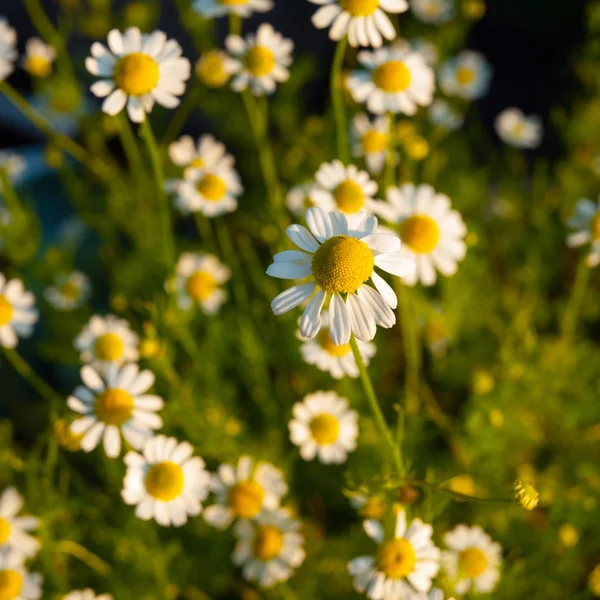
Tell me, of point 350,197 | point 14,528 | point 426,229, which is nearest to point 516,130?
point 426,229

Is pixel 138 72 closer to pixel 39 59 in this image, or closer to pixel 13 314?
pixel 13 314

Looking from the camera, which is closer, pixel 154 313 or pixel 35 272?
pixel 154 313

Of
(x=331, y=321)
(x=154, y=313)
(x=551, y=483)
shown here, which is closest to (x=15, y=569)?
(x=154, y=313)

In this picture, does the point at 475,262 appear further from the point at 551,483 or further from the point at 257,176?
the point at 257,176

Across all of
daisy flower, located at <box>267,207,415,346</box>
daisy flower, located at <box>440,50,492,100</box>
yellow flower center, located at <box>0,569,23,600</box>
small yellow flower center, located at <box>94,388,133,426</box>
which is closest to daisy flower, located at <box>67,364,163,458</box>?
small yellow flower center, located at <box>94,388,133,426</box>

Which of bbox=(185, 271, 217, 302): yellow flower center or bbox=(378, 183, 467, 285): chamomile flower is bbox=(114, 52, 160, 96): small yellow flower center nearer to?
bbox=(378, 183, 467, 285): chamomile flower

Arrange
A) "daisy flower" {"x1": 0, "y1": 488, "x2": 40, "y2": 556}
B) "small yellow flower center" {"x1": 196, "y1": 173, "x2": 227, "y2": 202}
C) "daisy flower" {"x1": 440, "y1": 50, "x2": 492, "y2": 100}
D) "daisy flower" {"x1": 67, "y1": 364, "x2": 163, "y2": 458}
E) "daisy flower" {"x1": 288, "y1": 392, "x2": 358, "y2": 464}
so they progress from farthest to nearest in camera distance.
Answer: "daisy flower" {"x1": 440, "y1": 50, "x2": 492, "y2": 100} → "small yellow flower center" {"x1": 196, "y1": 173, "x2": 227, "y2": 202} → "daisy flower" {"x1": 288, "y1": 392, "x2": 358, "y2": 464} → "daisy flower" {"x1": 0, "y1": 488, "x2": 40, "y2": 556} → "daisy flower" {"x1": 67, "y1": 364, "x2": 163, "y2": 458}
